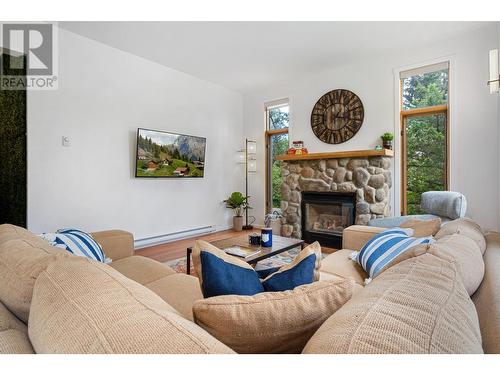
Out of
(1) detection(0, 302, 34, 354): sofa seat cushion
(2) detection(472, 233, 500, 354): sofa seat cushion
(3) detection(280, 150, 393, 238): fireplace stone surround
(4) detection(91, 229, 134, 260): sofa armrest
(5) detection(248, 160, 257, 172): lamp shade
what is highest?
(5) detection(248, 160, 257, 172): lamp shade

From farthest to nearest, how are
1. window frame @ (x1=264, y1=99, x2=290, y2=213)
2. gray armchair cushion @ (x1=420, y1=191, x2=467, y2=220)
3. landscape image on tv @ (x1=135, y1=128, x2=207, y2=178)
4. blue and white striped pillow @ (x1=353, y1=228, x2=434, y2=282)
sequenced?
window frame @ (x1=264, y1=99, x2=290, y2=213)
landscape image on tv @ (x1=135, y1=128, x2=207, y2=178)
gray armchair cushion @ (x1=420, y1=191, x2=467, y2=220)
blue and white striped pillow @ (x1=353, y1=228, x2=434, y2=282)

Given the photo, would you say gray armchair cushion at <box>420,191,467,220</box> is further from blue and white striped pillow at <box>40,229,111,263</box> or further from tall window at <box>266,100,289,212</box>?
blue and white striped pillow at <box>40,229,111,263</box>

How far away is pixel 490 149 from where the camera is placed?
10.5ft

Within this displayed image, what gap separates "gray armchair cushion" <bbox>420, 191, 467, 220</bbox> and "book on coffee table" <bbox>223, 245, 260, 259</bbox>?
2.14 meters

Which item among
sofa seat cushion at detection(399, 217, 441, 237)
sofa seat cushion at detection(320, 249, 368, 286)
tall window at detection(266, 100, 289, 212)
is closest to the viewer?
sofa seat cushion at detection(320, 249, 368, 286)

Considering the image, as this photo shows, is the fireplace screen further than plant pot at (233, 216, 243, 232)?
No

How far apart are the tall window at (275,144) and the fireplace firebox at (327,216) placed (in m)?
1.00

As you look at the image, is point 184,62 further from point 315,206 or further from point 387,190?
point 387,190

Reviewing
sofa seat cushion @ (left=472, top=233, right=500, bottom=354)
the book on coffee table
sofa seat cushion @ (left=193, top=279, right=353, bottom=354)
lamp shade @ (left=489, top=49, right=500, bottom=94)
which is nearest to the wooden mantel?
lamp shade @ (left=489, top=49, right=500, bottom=94)

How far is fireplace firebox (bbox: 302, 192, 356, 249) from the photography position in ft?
13.5

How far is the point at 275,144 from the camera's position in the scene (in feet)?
17.8
